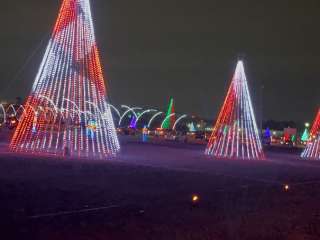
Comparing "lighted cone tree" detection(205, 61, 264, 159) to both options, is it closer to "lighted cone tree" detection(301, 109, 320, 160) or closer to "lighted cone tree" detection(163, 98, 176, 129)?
"lighted cone tree" detection(301, 109, 320, 160)

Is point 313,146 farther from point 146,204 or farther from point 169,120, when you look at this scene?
point 169,120

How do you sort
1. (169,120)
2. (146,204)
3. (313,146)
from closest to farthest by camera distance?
(146,204) → (313,146) → (169,120)

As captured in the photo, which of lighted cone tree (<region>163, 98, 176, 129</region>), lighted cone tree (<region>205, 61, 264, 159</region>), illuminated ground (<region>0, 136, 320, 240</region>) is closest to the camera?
illuminated ground (<region>0, 136, 320, 240</region>)

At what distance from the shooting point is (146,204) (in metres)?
14.7

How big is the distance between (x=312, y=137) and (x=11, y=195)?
132ft

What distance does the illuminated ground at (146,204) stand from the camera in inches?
439

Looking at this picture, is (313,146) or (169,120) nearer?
(313,146)

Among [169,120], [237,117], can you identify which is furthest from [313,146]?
[169,120]

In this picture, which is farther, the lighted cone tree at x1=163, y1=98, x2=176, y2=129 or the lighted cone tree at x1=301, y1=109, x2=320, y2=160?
the lighted cone tree at x1=163, y1=98, x2=176, y2=129

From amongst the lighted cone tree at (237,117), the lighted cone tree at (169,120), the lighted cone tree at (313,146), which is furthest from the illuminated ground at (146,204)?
the lighted cone tree at (169,120)

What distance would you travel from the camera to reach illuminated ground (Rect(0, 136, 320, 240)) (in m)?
11.1

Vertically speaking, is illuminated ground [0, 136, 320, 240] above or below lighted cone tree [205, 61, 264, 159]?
below

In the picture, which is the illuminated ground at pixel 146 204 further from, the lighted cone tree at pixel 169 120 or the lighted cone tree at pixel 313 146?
the lighted cone tree at pixel 169 120

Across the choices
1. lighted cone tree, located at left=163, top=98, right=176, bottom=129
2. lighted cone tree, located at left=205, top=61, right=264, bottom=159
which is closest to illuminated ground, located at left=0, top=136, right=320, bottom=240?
lighted cone tree, located at left=205, top=61, right=264, bottom=159
